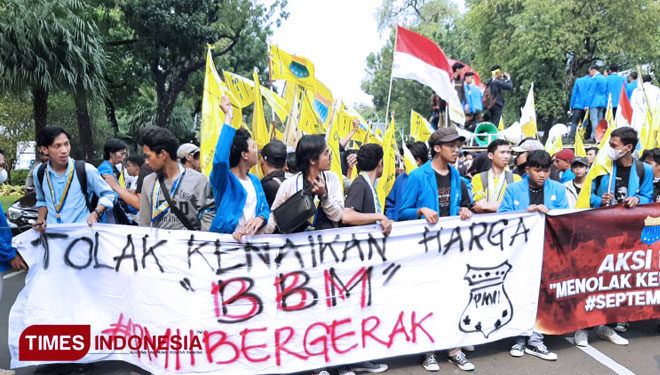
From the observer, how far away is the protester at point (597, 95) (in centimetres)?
1362

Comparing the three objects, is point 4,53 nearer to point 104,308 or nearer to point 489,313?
point 104,308

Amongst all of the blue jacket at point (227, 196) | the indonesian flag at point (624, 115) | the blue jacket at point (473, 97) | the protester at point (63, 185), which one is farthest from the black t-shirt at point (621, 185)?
the blue jacket at point (473, 97)

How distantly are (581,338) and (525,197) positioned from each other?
125cm

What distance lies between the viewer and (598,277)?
15.1 feet

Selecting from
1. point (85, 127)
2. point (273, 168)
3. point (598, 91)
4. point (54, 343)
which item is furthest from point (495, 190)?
point (85, 127)

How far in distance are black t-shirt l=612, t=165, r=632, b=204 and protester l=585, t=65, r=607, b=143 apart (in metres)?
9.66

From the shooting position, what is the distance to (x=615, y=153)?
5.00m

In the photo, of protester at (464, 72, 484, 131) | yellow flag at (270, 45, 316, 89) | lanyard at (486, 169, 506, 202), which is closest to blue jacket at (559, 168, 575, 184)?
lanyard at (486, 169, 506, 202)

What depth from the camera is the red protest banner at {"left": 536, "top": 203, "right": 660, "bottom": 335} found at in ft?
→ 14.8

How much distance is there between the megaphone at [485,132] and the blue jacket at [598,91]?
3.49 meters

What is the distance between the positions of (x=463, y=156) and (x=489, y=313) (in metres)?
6.78

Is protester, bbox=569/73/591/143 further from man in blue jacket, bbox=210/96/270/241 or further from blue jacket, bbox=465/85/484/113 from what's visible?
man in blue jacket, bbox=210/96/270/241

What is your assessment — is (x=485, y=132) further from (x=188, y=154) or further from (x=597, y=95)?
(x=188, y=154)

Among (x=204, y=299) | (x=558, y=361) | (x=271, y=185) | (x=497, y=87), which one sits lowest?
(x=558, y=361)
